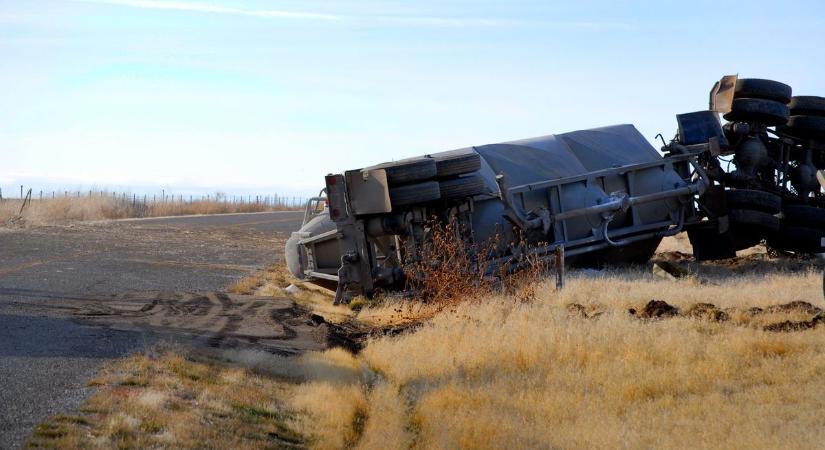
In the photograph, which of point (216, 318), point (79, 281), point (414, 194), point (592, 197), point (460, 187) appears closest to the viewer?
point (216, 318)

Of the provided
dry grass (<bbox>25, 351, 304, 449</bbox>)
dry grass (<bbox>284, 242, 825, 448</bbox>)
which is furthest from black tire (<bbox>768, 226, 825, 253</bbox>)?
dry grass (<bbox>25, 351, 304, 449</bbox>)

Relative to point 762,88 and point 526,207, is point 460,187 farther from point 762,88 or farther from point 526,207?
point 762,88

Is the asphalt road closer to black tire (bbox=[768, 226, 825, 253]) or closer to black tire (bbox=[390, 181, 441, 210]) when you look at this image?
black tire (bbox=[390, 181, 441, 210])

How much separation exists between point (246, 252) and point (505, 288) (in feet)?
59.6

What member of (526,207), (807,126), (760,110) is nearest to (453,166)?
(526,207)

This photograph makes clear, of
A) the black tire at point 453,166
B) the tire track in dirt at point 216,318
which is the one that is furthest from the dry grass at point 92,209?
the black tire at point 453,166

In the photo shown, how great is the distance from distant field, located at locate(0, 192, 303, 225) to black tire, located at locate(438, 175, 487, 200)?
29.9 m

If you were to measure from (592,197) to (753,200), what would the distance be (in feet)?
12.1

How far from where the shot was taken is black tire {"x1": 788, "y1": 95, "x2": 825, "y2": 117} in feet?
67.5

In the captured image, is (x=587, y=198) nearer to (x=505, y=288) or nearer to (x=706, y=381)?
(x=505, y=288)

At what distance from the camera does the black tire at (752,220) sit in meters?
18.7

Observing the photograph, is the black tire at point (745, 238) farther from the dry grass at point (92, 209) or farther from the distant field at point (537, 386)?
the dry grass at point (92, 209)

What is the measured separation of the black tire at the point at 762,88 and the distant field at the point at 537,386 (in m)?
6.90

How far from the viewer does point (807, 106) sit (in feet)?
67.5
